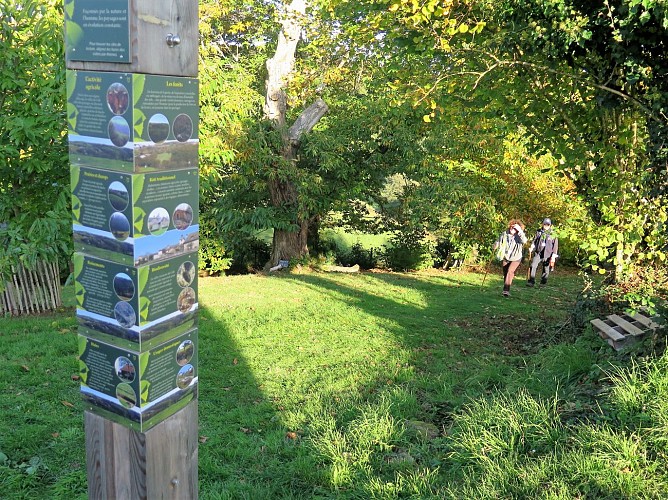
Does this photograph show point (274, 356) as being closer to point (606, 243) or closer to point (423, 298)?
point (606, 243)

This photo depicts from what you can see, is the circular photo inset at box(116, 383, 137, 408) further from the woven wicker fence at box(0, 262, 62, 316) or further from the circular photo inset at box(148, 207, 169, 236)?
the woven wicker fence at box(0, 262, 62, 316)

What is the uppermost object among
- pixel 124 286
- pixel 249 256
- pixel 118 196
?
pixel 118 196

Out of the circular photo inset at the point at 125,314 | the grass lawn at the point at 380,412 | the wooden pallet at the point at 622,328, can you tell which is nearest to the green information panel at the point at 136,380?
the circular photo inset at the point at 125,314

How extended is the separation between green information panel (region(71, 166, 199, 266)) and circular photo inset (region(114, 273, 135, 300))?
0.07 m

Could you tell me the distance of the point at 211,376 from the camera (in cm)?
638

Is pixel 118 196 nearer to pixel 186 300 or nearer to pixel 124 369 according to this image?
pixel 186 300

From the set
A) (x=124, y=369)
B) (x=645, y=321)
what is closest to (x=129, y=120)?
(x=124, y=369)

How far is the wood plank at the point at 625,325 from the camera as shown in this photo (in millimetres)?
5973

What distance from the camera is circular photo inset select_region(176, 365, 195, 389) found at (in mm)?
2717

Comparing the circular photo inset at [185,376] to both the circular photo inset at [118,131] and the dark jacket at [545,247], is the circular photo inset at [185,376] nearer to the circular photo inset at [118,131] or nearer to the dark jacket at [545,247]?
the circular photo inset at [118,131]

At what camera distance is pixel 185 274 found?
264cm

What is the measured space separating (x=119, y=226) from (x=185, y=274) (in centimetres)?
40

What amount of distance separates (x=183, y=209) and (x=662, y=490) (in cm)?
329

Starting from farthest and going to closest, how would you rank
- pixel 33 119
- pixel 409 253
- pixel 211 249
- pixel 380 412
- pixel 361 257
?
1. pixel 361 257
2. pixel 409 253
3. pixel 211 249
4. pixel 33 119
5. pixel 380 412
